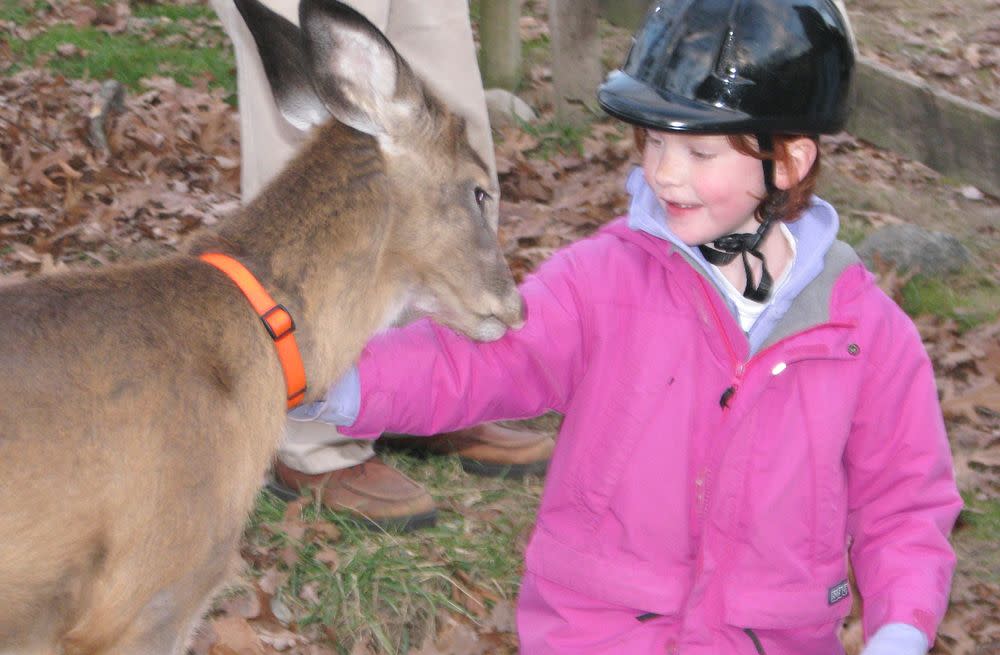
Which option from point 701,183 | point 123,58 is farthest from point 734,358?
point 123,58

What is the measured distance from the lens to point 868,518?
3.12 meters

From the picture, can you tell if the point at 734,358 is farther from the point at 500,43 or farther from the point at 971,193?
the point at 500,43

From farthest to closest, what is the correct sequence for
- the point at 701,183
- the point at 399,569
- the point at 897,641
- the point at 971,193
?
the point at 971,193
the point at 399,569
the point at 701,183
the point at 897,641

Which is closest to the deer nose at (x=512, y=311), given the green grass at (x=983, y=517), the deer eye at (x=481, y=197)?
the deer eye at (x=481, y=197)

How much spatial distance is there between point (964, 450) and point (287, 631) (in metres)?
2.56

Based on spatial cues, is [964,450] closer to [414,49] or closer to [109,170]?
[414,49]

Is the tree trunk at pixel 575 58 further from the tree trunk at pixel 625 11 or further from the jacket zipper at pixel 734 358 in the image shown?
the jacket zipper at pixel 734 358

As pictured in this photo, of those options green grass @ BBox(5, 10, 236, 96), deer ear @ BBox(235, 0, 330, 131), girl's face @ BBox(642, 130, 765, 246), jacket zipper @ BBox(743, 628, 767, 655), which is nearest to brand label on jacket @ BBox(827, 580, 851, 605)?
jacket zipper @ BBox(743, 628, 767, 655)

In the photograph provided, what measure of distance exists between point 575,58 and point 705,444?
4.87m

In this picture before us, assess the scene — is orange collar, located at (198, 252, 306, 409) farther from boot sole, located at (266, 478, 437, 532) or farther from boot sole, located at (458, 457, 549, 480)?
boot sole, located at (458, 457, 549, 480)

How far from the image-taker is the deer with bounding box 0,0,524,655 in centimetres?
270

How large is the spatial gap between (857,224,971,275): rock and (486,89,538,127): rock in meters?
2.31

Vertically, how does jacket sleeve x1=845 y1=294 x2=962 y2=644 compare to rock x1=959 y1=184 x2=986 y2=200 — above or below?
above

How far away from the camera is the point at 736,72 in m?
3.07
